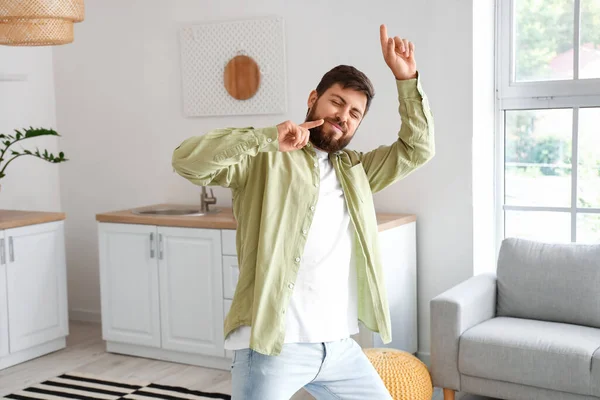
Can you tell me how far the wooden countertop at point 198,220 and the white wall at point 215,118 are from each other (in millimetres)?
211

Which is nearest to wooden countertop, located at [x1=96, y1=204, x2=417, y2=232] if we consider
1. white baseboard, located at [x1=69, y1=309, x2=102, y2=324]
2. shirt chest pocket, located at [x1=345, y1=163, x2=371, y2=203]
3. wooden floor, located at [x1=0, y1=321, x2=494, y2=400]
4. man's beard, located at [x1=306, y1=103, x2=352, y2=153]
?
wooden floor, located at [x1=0, y1=321, x2=494, y2=400]

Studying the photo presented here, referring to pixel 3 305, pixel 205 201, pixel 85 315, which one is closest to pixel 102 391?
pixel 3 305

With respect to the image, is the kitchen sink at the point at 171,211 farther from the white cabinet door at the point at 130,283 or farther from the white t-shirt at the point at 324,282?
the white t-shirt at the point at 324,282

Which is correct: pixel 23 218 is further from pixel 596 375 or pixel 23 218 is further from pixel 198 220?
pixel 596 375

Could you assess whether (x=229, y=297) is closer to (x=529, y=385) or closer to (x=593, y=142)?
(x=529, y=385)

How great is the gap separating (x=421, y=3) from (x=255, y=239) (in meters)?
2.31

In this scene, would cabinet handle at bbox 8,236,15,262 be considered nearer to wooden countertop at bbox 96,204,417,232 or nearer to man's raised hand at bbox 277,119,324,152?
wooden countertop at bbox 96,204,417,232

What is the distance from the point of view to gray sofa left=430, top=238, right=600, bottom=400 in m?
3.05

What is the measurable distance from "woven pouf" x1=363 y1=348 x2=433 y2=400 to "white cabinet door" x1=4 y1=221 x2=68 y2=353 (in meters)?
1.97

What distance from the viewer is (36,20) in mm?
3195

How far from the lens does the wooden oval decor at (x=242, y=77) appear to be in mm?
4352

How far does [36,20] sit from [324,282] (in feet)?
6.32

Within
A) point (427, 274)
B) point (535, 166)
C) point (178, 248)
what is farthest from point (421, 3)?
point (178, 248)

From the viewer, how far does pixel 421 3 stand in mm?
3875
